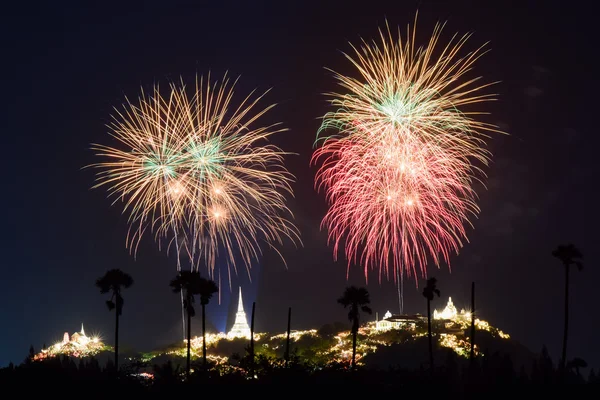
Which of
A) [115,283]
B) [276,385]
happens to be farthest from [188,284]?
[276,385]

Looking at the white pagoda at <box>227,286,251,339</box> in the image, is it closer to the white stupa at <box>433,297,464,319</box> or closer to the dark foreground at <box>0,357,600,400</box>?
the white stupa at <box>433,297,464,319</box>

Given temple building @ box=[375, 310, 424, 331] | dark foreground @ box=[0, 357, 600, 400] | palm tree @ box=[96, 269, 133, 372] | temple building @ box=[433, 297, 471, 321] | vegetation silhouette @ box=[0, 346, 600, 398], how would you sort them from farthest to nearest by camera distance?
temple building @ box=[433, 297, 471, 321], temple building @ box=[375, 310, 424, 331], palm tree @ box=[96, 269, 133, 372], vegetation silhouette @ box=[0, 346, 600, 398], dark foreground @ box=[0, 357, 600, 400]

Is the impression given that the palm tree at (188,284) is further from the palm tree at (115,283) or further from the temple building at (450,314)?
the temple building at (450,314)

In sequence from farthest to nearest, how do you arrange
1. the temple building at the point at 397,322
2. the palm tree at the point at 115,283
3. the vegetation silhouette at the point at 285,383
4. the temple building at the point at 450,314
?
1. the temple building at the point at 450,314
2. the temple building at the point at 397,322
3. the palm tree at the point at 115,283
4. the vegetation silhouette at the point at 285,383

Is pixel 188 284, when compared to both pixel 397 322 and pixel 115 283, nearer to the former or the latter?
pixel 115 283

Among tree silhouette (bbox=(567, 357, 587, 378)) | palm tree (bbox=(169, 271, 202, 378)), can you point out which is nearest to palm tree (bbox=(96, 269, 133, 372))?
palm tree (bbox=(169, 271, 202, 378))

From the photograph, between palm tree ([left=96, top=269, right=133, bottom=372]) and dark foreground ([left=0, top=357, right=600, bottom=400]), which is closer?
dark foreground ([left=0, top=357, right=600, bottom=400])

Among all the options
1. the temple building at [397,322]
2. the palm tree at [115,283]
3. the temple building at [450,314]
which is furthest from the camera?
the temple building at [450,314]

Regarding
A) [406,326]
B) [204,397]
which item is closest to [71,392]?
[204,397]

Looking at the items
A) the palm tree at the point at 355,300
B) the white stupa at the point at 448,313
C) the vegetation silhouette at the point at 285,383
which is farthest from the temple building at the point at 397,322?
the vegetation silhouette at the point at 285,383

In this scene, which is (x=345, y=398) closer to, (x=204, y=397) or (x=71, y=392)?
(x=204, y=397)
